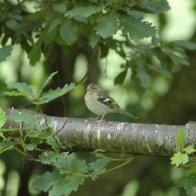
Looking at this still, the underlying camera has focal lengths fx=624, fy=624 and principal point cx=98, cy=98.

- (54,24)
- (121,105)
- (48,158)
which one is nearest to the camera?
(48,158)

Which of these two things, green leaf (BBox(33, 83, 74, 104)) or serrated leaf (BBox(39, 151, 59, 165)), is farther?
serrated leaf (BBox(39, 151, 59, 165))

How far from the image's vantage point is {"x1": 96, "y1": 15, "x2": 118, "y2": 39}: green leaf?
3779 mm

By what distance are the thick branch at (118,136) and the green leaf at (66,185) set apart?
0.32 m

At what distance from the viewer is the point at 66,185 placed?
3.55 meters

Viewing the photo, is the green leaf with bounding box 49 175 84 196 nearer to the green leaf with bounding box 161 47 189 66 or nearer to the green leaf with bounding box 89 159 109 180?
the green leaf with bounding box 89 159 109 180

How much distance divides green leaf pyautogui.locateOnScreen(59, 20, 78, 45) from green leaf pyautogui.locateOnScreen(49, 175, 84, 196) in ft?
4.56

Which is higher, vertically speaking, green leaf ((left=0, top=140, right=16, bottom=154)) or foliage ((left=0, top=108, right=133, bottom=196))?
green leaf ((left=0, top=140, right=16, bottom=154))

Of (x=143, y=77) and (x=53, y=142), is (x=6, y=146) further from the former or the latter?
(x=143, y=77)

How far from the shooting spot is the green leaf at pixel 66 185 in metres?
3.50

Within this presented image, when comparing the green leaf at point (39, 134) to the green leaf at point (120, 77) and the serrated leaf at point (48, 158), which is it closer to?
the serrated leaf at point (48, 158)

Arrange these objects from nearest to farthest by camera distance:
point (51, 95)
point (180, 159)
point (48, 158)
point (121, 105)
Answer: point (180, 159) → point (51, 95) → point (48, 158) → point (121, 105)

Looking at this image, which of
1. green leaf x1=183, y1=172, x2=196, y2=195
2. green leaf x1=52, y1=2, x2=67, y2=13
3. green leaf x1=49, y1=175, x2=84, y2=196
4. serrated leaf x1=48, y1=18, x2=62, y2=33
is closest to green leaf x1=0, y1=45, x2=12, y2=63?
serrated leaf x1=48, y1=18, x2=62, y2=33

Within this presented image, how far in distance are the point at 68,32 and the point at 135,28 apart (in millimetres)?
1001

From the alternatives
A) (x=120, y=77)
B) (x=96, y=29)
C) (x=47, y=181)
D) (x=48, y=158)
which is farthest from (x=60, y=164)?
(x=120, y=77)
